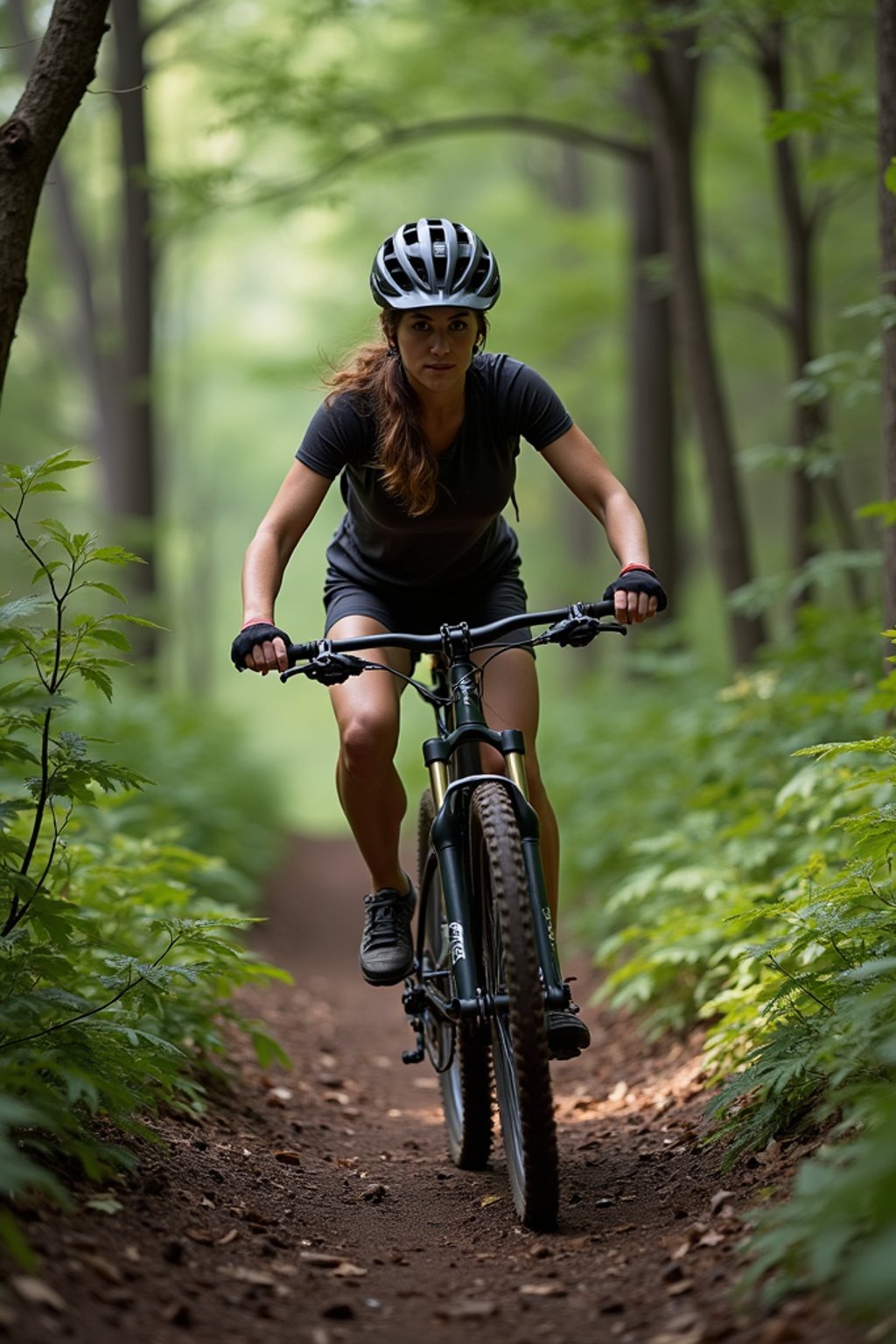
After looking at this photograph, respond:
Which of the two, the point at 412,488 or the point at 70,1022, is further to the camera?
the point at 412,488

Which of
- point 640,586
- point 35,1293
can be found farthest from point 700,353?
point 35,1293

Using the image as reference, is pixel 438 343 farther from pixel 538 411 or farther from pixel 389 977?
pixel 389 977

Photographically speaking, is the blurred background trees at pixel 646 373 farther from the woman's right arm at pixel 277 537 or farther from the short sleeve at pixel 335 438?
the woman's right arm at pixel 277 537

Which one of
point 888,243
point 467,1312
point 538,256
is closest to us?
point 467,1312

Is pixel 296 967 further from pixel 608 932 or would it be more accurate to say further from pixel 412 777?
pixel 412 777

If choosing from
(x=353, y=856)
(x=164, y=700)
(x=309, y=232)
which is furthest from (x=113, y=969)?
(x=309, y=232)

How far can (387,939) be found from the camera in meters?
4.30

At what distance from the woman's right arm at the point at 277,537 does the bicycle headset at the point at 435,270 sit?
605 mm

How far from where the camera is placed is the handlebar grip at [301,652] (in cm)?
366

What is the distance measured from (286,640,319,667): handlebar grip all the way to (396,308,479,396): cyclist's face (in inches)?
36.8

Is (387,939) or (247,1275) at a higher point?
Answer: (387,939)

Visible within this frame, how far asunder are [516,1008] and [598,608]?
1.12 meters

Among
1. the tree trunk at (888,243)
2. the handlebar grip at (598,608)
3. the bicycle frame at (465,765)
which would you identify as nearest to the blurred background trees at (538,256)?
the tree trunk at (888,243)

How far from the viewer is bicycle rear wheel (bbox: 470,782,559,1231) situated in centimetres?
333
